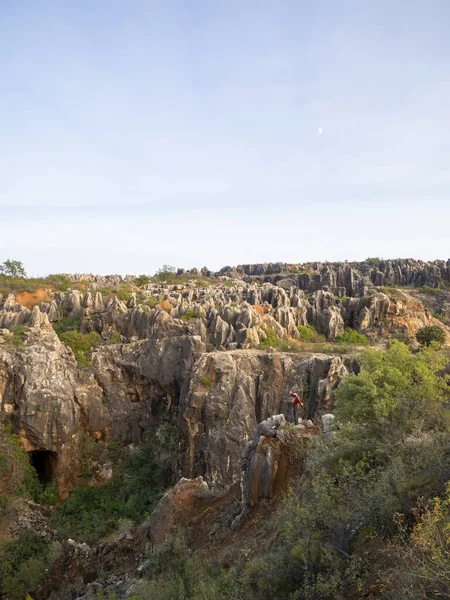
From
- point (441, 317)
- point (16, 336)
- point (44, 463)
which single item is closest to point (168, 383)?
point (44, 463)

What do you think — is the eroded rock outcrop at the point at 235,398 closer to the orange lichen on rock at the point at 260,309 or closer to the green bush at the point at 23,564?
the green bush at the point at 23,564

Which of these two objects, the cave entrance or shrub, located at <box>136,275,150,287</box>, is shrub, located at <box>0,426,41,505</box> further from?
shrub, located at <box>136,275,150,287</box>

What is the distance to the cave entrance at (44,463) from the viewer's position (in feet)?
84.8

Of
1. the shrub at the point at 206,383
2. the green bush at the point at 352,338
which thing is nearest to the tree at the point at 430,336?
the green bush at the point at 352,338

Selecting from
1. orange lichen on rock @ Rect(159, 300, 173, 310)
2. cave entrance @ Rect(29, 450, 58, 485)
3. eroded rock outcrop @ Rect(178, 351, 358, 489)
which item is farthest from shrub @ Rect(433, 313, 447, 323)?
cave entrance @ Rect(29, 450, 58, 485)

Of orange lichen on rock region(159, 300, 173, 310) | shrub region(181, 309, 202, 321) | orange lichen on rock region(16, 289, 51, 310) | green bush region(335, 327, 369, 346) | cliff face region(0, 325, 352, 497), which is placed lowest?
cliff face region(0, 325, 352, 497)

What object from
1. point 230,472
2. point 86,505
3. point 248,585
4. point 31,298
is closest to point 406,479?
point 248,585

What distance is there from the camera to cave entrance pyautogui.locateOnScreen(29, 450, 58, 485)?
84.8ft

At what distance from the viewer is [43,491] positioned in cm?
2448

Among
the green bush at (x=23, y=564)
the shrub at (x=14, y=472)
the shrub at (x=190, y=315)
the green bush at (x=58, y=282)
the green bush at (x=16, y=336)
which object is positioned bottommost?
the green bush at (x=23, y=564)

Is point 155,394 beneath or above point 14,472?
above

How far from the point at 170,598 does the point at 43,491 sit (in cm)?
1878

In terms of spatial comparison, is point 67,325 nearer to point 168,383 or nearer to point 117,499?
point 168,383

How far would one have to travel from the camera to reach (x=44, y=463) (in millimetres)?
26953
